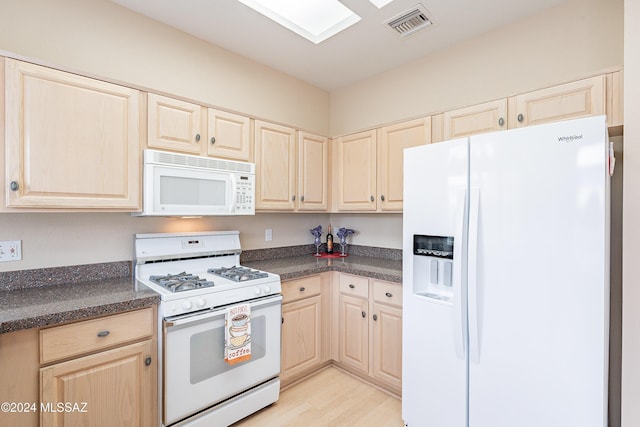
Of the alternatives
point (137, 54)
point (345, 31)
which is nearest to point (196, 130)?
point (137, 54)

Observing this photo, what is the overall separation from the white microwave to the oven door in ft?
2.30

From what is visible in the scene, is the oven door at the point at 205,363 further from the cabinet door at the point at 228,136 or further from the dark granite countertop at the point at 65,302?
the cabinet door at the point at 228,136

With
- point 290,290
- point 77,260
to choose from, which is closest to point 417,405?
point 290,290

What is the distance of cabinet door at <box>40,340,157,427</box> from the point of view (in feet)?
4.49

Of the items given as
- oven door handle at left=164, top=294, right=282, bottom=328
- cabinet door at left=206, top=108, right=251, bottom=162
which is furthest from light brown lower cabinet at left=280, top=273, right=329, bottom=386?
cabinet door at left=206, top=108, right=251, bottom=162

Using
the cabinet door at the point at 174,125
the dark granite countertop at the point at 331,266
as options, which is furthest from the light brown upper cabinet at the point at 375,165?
the cabinet door at the point at 174,125

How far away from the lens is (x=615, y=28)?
6.14 feet

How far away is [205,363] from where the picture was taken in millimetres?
1778

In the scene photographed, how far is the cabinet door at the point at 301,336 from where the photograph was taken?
231 cm

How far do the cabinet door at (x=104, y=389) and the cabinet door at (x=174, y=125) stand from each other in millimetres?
1193

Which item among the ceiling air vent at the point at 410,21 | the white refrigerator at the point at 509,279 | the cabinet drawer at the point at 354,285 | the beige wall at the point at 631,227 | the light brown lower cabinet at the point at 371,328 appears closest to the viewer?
the white refrigerator at the point at 509,279

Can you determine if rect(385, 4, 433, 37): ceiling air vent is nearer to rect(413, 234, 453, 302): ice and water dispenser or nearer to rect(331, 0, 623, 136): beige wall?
rect(331, 0, 623, 136): beige wall

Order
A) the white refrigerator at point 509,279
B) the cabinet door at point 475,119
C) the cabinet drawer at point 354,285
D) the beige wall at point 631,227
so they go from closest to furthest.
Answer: the white refrigerator at point 509,279 < the beige wall at point 631,227 < the cabinet door at point 475,119 < the cabinet drawer at point 354,285

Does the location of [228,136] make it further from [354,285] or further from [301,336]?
[301,336]
